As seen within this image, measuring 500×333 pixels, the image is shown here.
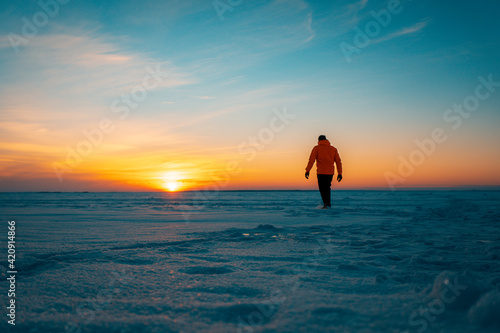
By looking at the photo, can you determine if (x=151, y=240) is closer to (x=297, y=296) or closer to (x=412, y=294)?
(x=297, y=296)

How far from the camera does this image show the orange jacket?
8.60m

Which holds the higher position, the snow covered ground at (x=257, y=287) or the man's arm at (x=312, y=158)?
the man's arm at (x=312, y=158)

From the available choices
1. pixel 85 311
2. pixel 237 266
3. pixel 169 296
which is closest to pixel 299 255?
pixel 237 266

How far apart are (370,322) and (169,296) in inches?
36.3

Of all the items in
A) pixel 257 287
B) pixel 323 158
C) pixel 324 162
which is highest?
pixel 323 158

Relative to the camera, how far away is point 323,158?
8594 mm

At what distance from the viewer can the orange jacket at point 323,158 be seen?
8.60m
